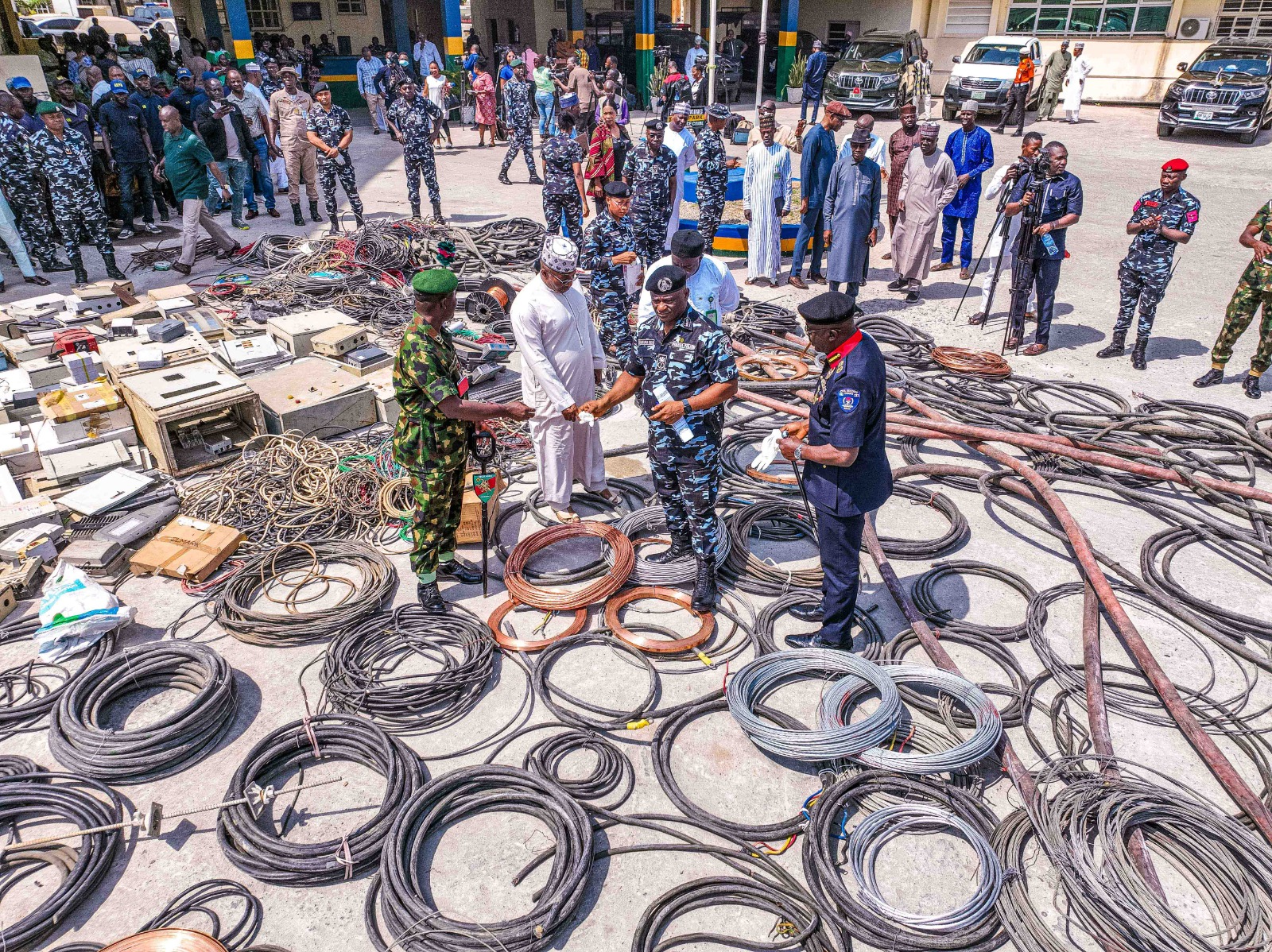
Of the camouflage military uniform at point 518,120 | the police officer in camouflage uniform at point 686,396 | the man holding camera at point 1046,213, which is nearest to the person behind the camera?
the police officer in camouflage uniform at point 686,396

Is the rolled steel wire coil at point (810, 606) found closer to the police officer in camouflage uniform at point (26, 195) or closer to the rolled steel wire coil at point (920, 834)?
the rolled steel wire coil at point (920, 834)

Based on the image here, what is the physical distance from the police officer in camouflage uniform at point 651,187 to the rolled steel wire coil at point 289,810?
280 inches

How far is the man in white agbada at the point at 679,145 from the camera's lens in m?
10.4

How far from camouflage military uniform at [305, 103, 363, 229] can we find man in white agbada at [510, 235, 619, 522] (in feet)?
27.4

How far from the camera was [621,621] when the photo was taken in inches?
199

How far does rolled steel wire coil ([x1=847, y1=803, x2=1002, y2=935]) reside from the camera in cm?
319

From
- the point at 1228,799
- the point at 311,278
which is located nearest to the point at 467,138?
the point at 311,278

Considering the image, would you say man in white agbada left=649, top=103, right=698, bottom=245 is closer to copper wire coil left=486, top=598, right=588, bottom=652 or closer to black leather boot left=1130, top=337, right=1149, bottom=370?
black leather boot left=1130, top=337, right=1149, bottom=370

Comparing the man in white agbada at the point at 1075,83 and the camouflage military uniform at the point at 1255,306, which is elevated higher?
the man in white agbada at the point at 1075,83

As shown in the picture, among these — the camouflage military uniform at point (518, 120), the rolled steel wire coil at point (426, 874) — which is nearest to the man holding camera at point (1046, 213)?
the rolled steel wire coil at point (426, 874)

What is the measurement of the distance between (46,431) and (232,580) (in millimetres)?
2604

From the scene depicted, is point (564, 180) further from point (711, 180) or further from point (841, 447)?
point (841, 447)

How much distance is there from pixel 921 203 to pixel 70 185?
10.5 meters

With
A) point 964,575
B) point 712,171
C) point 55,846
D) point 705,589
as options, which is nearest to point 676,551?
point 705,589
